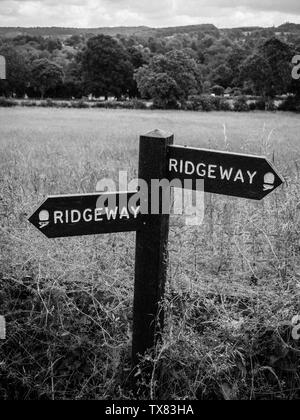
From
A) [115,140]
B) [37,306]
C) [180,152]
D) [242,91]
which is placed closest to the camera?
[180,152]

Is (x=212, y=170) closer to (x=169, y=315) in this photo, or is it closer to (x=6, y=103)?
(x=169, y=315)

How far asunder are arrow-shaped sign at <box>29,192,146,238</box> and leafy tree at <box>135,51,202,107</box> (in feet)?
86.1

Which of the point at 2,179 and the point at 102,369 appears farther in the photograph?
the point at 2,179

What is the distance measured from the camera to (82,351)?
282cm

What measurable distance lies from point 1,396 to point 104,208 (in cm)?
144

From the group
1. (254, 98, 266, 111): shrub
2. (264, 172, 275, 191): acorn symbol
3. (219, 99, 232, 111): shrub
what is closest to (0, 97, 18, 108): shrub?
(219, 99, 232, 111): shrub

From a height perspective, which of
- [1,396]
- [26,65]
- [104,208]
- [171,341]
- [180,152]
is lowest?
[1,396]

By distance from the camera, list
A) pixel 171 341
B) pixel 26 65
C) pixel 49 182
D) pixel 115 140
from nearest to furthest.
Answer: pixel 171 341 < pixel 49 182 < pixel 115 140 < pixel 26 65

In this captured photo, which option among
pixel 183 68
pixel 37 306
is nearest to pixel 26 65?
pixel 183 68

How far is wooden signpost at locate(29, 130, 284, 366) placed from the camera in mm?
2150

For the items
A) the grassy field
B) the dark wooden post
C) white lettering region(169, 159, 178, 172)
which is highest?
white lettering region(169, 159, 178, 172)

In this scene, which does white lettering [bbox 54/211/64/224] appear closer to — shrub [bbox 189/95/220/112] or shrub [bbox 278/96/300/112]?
shrub [bbox 189/95/220/112]

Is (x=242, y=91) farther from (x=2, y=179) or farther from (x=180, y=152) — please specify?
(x=180, y=152)

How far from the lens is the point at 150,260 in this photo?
7.61 ft
